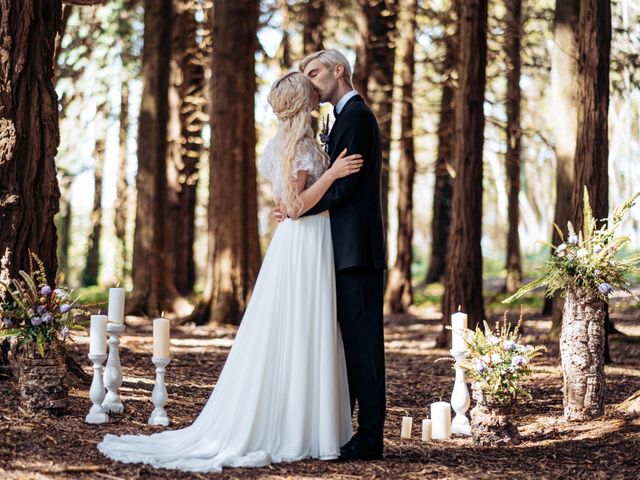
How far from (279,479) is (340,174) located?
1668 millimetres

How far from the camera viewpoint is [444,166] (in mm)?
16891

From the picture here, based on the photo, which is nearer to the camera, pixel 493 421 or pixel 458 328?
pixel 493 421

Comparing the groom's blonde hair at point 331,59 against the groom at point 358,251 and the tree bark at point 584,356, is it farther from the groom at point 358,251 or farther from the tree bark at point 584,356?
the tree bark at point 584,356

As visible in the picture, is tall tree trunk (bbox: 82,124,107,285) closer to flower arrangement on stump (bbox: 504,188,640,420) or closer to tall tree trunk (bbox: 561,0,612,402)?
tall tree trunk (bbox: 561,0,612,402)

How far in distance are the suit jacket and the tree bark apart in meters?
2.04

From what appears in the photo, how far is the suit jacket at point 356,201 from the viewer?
4848 millimetres

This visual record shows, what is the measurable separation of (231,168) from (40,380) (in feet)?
24.5

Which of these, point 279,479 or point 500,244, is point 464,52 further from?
point 500,244

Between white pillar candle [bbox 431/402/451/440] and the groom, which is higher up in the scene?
the groom

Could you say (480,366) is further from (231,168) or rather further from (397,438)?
(231,168)

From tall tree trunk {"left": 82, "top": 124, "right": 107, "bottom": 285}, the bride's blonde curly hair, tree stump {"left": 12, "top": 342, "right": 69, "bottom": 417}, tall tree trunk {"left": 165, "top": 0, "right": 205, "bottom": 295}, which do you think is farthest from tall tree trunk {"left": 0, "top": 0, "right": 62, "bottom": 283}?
tall tree trunk {"left": 82, "top": 124, "right": 107, "bottom": 285}

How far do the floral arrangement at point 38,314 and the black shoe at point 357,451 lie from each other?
6.60 feet

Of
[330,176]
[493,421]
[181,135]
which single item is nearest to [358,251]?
[330,176]

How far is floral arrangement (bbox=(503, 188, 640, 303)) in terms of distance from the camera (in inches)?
242
